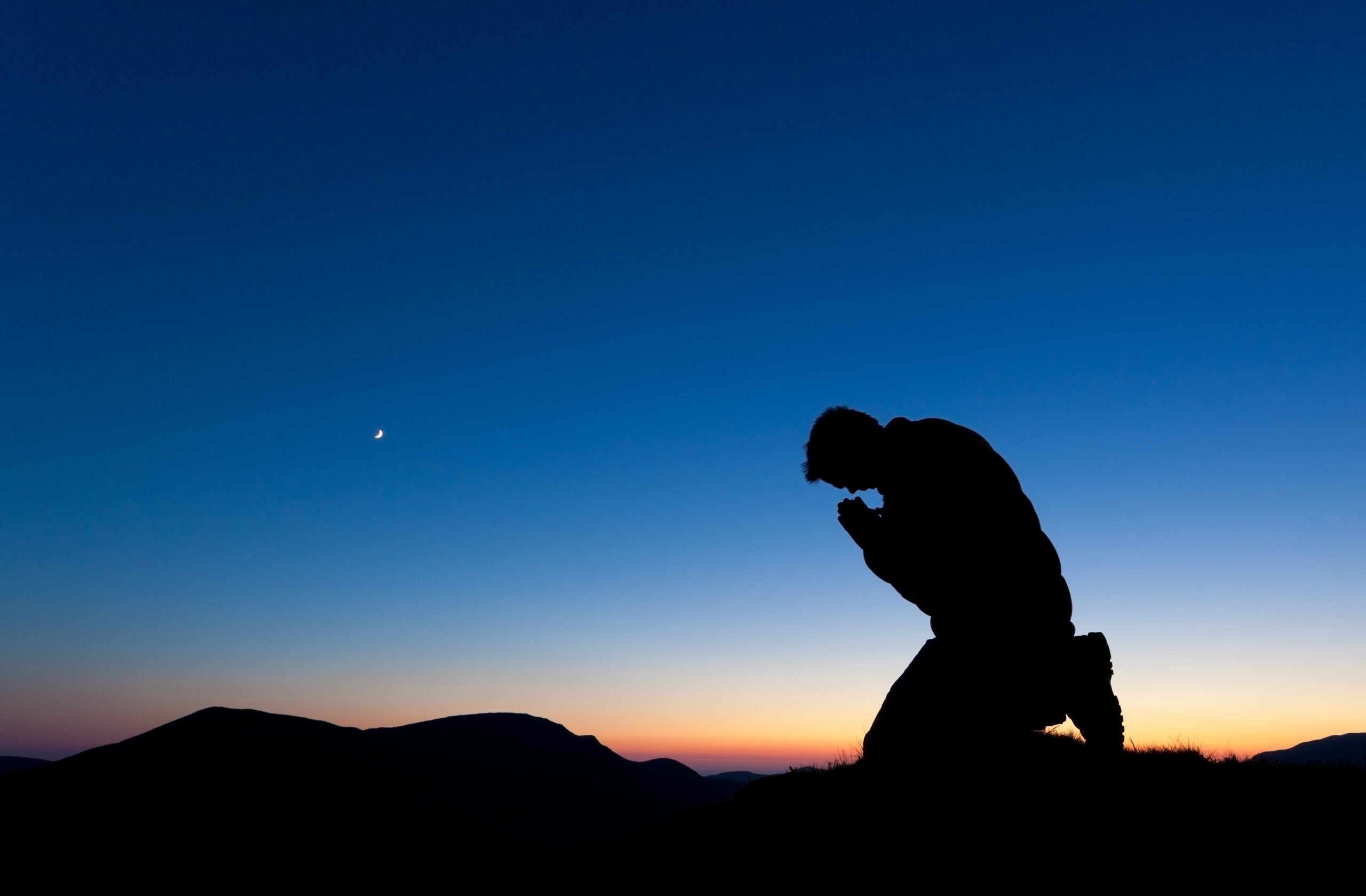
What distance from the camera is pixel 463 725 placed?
444 ft

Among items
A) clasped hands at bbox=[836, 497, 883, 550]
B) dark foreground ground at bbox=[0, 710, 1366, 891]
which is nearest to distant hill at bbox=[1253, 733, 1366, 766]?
dark foreground ground at bbox=[0, 710, 1366, 891]

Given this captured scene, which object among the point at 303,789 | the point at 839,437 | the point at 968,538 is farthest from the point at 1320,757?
the point at 303,789

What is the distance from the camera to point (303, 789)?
75938 mm

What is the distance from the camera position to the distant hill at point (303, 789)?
63594 millimetres

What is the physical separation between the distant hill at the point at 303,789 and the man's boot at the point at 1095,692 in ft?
111

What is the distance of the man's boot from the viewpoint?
4.75m

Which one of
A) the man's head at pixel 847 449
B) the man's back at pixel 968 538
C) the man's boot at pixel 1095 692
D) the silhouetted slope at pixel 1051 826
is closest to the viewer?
the silhouetted slope at pixel 1051 826

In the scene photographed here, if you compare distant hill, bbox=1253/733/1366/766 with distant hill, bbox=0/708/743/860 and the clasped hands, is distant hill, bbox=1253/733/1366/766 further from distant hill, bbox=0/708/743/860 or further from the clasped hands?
distant hill, bbox=0/708/743/860

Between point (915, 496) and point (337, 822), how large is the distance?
8021cm

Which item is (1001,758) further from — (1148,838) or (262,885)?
(262,885)

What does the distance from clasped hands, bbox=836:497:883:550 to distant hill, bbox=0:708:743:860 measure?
33.1 m

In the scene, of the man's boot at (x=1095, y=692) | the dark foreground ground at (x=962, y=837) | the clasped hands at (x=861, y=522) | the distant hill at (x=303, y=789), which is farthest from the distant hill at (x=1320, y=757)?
the distant hill at (x=303, y=789)

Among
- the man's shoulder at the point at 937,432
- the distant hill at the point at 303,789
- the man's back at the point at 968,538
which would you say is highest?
the man's shoulder at the point at 937,432

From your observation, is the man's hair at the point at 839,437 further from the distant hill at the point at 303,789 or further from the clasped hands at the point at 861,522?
the distant hill at the point at 303,789
